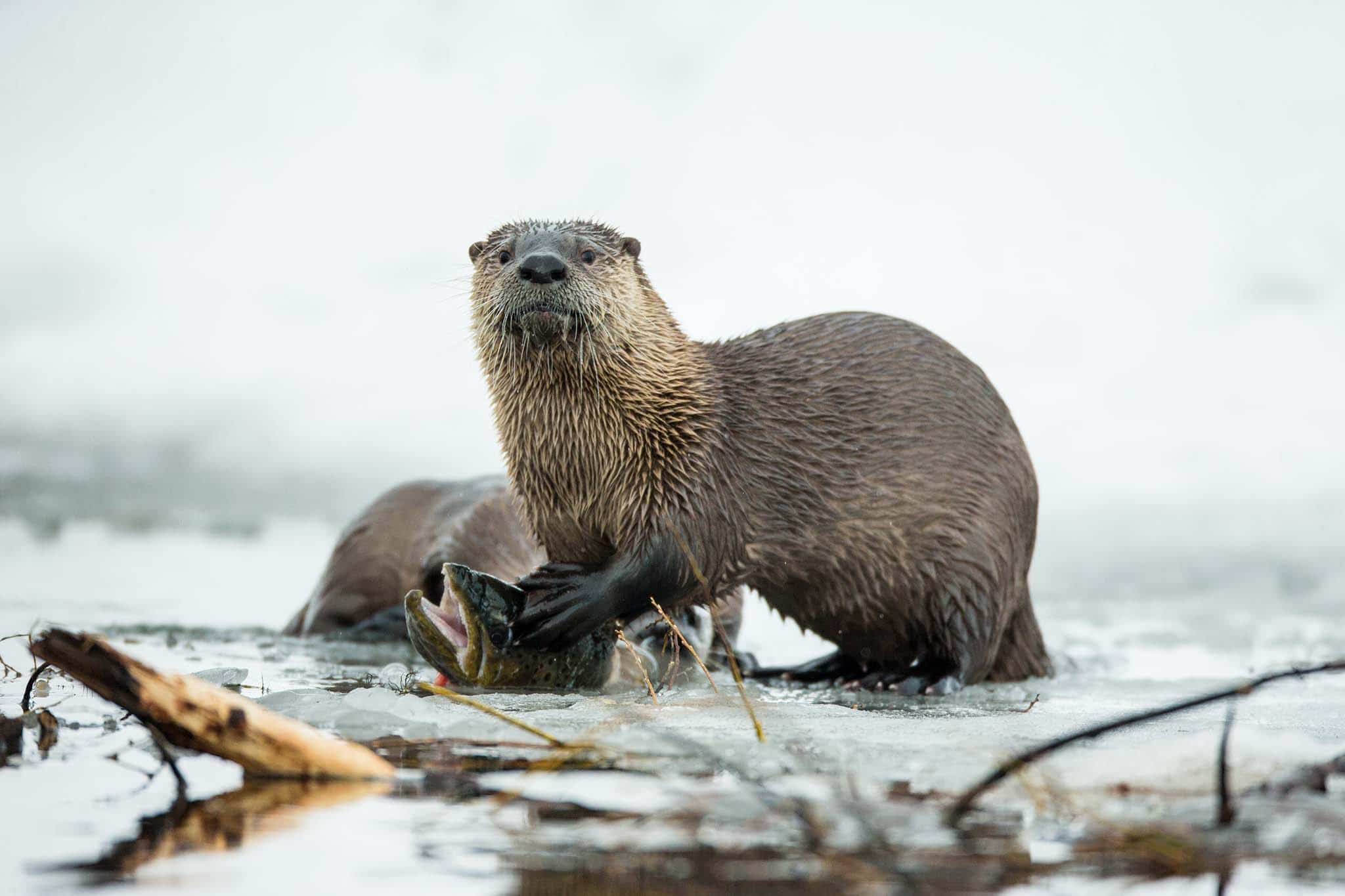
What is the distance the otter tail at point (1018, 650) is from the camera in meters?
3.98

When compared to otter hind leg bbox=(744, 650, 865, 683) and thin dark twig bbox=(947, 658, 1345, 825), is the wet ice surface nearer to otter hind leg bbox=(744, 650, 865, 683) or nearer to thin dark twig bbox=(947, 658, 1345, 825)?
thin dark twig bbox=(947, 658, 1345, 825)

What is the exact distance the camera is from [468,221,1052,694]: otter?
10.5 feet

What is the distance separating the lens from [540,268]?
10.1 feet

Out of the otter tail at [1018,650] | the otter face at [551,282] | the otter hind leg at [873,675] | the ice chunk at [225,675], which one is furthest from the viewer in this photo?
the otter tail at [1018,650]

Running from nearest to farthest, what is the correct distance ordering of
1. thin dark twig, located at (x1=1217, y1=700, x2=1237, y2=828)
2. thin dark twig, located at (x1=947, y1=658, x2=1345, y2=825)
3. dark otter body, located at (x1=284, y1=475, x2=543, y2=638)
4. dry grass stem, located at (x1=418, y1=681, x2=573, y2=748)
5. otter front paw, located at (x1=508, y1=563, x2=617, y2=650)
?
thin dark twig, located at (x1=947, y1=658, x2=1345, y2=825), thin dark twig, located at (x1=1217, y1=700, x2=1237, y2=828), dry grass stem, located at (x1=418, y1=681, x2=573, y2=748), otter front paw, located at (x1=508, y1=563, x2=617, y2=650), dark otter body, located at (x1=284, y1=475, x2=543, y2=638)

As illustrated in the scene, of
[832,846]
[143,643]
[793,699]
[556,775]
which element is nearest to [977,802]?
[832,846]

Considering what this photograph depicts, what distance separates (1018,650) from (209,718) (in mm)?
2858

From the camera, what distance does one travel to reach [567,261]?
319 centimetres

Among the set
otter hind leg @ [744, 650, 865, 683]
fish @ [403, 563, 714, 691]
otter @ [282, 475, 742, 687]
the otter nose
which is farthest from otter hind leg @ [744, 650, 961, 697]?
the otter nose

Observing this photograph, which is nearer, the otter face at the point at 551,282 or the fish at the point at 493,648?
the fish at the point at 493,648

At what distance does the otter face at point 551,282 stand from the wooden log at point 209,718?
5.34 ft

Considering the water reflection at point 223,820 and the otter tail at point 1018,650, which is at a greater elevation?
the otter tail at point 1018,650

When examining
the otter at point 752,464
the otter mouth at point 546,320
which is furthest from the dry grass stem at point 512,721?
the otter mouth at point 546,320

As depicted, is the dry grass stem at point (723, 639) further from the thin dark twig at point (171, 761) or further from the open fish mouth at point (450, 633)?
the thin dark twig at point (171, 761)
